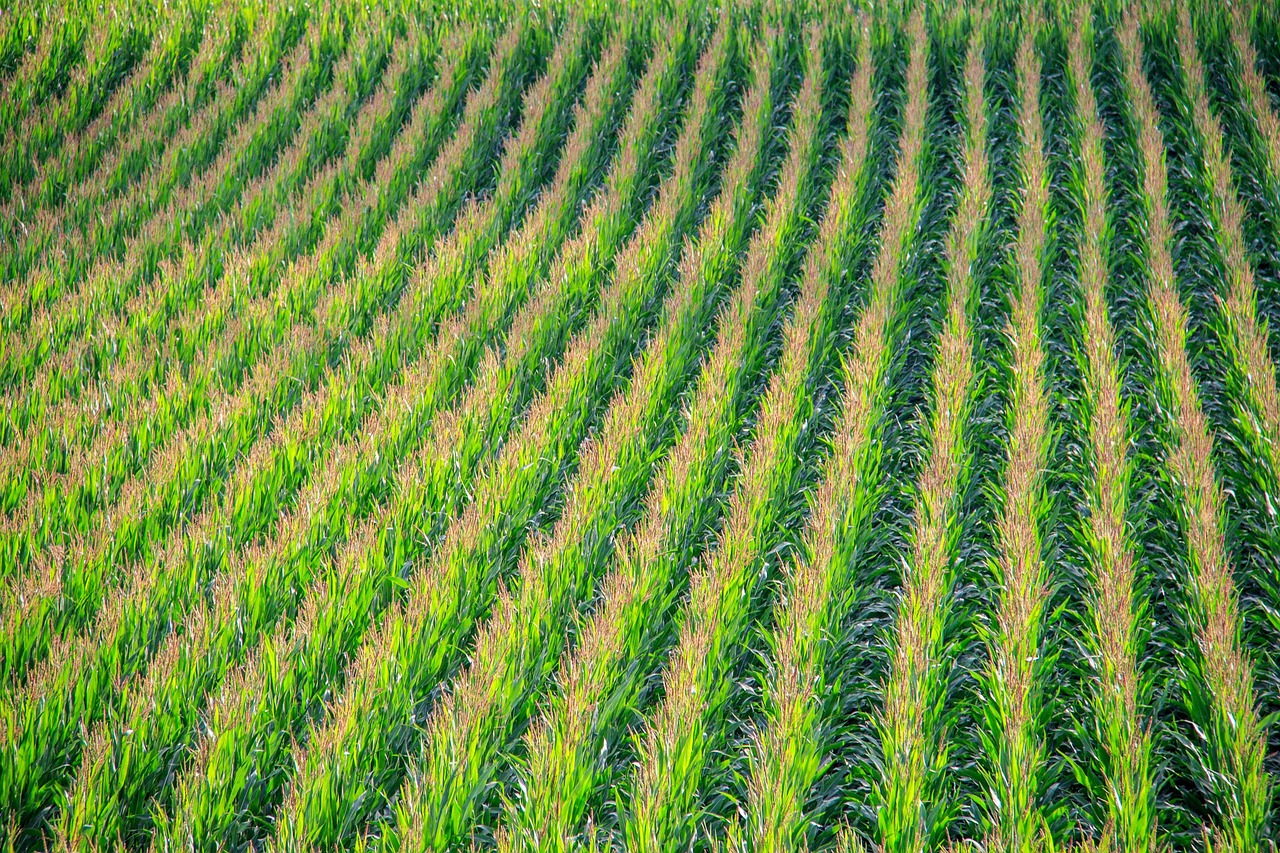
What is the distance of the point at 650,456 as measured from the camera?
3.63 m

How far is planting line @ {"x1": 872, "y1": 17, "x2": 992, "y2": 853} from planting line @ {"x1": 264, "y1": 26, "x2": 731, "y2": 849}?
120 cm

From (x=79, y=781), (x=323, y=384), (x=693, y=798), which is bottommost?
(x=79, y=781)

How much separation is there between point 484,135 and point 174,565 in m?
4.20

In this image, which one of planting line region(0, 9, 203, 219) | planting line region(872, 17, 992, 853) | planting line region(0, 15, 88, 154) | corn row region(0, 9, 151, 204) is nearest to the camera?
planting line region(872, 17, 992, 853)

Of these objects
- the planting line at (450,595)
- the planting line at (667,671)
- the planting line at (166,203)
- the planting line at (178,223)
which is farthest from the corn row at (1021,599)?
the planting line at (166,203)

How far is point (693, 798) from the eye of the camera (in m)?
2.46

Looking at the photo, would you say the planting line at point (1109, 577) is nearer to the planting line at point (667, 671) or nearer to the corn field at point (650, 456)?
the corn field at point (650, 456)

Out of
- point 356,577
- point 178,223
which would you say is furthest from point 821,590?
point 178,223

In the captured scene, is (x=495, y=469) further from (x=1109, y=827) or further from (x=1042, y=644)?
(x=1109, y=827)

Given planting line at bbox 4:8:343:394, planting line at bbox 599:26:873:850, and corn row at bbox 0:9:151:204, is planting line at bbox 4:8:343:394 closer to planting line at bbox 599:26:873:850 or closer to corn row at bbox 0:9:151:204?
corn row at bbox 0:9:151:204

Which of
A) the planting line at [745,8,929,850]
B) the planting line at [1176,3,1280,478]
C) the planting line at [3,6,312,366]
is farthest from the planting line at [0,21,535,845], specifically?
the planting line at [1176,3,1280,478]

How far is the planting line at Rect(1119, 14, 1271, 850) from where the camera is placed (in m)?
2.29

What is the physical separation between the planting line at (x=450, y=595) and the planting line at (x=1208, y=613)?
193 centimetres

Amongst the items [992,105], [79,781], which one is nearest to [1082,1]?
[992,105]
